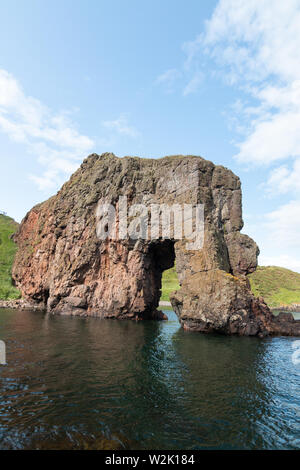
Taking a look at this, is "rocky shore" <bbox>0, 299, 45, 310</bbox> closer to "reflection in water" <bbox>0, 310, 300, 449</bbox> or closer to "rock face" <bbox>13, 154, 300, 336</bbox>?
"rock face" <bbox>13, 154, 300, 336</bbox>

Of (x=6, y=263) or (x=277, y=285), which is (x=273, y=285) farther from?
(x=6, y=263)

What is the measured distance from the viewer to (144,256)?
5622cm

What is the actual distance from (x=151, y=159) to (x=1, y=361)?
50.3 metres

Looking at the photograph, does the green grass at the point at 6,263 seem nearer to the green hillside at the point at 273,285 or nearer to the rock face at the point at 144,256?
the rock face at the point at 144,256

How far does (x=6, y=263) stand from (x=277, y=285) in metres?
145

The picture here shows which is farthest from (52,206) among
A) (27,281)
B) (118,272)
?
(118,272)

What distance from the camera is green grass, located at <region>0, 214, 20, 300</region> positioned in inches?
2826

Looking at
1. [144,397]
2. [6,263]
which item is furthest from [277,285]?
[144,397]

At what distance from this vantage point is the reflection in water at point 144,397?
11047 millimetres

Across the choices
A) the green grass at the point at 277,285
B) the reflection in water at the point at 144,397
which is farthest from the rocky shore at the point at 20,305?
the green grass at the point at 277,285

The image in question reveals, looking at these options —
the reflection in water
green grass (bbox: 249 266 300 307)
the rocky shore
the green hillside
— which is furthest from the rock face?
green grass (bbox: 249 266 300 307)

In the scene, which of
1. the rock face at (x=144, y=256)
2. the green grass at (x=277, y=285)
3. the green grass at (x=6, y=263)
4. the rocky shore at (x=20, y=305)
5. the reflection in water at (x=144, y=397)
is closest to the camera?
the reflection in water at (x=144, y=397)

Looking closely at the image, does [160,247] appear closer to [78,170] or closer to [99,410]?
[78,170]

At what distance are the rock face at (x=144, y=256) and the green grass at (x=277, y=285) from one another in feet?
339
